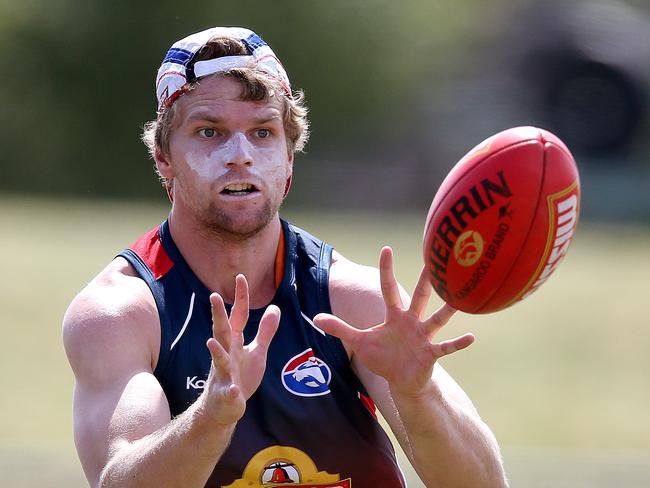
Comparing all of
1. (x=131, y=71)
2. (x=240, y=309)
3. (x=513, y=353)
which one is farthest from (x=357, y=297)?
(x=131, y=71)

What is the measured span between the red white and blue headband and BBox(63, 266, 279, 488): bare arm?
2.49ft

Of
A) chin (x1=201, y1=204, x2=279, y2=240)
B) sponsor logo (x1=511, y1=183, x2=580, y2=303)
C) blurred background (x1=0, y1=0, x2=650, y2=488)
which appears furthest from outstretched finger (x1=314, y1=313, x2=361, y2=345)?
blurred background (x1=0, y1=0, x2=650, y2=488)

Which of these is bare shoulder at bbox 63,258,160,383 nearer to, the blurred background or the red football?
the red football

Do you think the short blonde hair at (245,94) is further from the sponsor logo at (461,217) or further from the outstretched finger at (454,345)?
the outstretched finger at (454,345)

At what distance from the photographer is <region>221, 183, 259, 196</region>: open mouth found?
4805 mm

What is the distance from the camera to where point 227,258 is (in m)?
4.96

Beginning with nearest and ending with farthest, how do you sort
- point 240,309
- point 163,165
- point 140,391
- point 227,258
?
point 240,309, point 140,391, point 227,258, point 163,165

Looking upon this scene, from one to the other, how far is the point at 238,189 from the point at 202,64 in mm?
518

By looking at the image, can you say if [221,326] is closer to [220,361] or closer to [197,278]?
[220,361]

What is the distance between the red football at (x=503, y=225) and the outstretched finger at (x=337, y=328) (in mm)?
317

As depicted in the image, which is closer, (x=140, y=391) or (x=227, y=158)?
(x=140, y=391)

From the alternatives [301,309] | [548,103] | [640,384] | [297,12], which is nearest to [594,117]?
[548,103]

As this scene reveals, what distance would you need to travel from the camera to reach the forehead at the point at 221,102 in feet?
16.0

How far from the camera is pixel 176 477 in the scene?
4184mm
